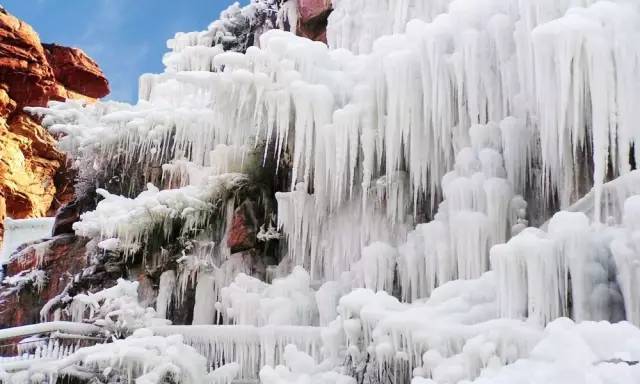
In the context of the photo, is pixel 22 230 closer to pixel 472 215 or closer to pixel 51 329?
pixel 51 329

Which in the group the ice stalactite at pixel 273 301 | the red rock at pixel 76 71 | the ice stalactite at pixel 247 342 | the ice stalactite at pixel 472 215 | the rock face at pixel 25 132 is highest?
the red rock at pixel 76 71

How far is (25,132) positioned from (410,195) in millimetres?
16117

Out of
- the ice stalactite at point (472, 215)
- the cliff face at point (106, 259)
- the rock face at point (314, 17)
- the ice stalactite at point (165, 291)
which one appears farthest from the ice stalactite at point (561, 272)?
the rock face at point (314, 17)

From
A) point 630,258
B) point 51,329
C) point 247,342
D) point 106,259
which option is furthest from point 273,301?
point 630,258

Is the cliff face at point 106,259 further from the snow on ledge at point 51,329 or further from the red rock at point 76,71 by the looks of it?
the red rock at point 76,71

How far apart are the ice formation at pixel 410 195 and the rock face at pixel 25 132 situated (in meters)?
9.41

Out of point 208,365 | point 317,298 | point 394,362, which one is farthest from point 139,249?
point 394,362

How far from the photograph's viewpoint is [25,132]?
2020 cm

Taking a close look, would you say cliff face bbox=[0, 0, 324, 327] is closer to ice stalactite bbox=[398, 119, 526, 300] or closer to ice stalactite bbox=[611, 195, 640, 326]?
ice stalactite bbox=[398, 119, 526, 300]

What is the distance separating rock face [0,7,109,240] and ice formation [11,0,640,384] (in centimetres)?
941

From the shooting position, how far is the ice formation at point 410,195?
4727 mm

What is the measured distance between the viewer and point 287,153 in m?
8.89

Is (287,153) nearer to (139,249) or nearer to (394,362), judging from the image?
(139,249)

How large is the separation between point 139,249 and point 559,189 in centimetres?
564
